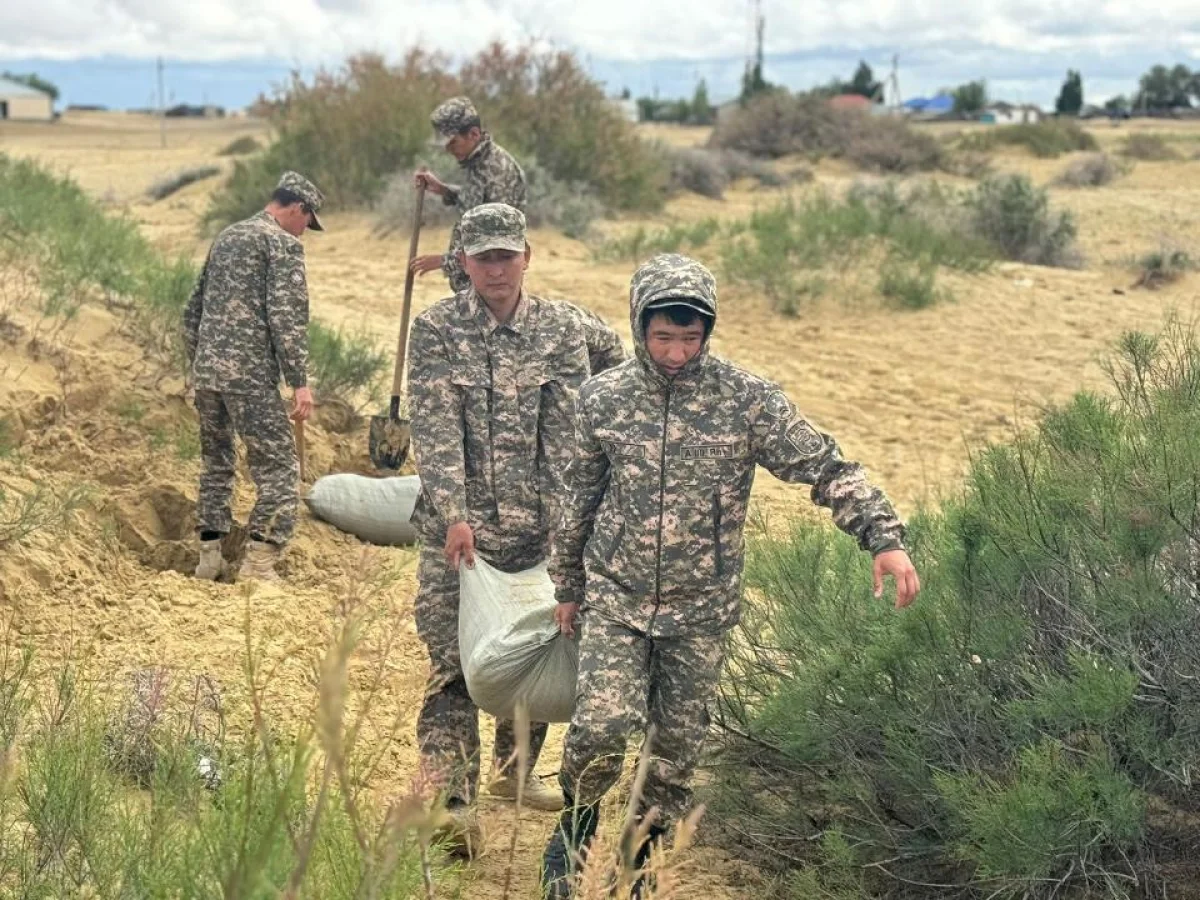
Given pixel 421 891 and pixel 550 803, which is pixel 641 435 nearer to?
pixel 421 891

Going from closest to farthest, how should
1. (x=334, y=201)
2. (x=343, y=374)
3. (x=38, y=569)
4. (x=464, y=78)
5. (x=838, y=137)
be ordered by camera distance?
(x=38, y=569)
(x=343, y=374)
(x=334, y=201)
(x=464, y=78)
(x=838, y=137)

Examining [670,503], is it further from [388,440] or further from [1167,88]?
[1167,88]

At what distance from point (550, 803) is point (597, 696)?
1174 mm

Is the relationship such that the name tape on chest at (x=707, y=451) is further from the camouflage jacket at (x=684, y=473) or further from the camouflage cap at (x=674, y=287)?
the camouflage cap at (x=674, y=287)

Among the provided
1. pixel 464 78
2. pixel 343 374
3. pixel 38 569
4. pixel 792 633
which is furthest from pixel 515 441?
pixel 464 78

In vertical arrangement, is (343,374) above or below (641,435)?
below

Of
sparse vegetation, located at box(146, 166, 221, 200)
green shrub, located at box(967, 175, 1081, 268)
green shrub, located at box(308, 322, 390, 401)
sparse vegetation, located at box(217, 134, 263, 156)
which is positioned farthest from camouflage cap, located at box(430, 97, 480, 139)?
sparse vegetation, located at box(217, 134, 263, 156)

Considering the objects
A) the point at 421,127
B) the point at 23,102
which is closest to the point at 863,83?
the point at 23,102

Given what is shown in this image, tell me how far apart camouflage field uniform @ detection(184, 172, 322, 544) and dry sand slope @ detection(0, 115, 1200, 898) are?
489mm

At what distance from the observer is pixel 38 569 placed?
6078 millimetres

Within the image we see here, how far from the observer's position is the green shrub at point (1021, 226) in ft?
56.4

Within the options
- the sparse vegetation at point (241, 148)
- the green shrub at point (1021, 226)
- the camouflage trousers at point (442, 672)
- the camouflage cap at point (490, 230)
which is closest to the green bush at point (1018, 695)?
the camouflage trousers at point (442, 672)

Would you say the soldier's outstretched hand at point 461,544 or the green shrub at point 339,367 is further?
the green shrub at point 339,367

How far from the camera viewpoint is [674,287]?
3.69m
